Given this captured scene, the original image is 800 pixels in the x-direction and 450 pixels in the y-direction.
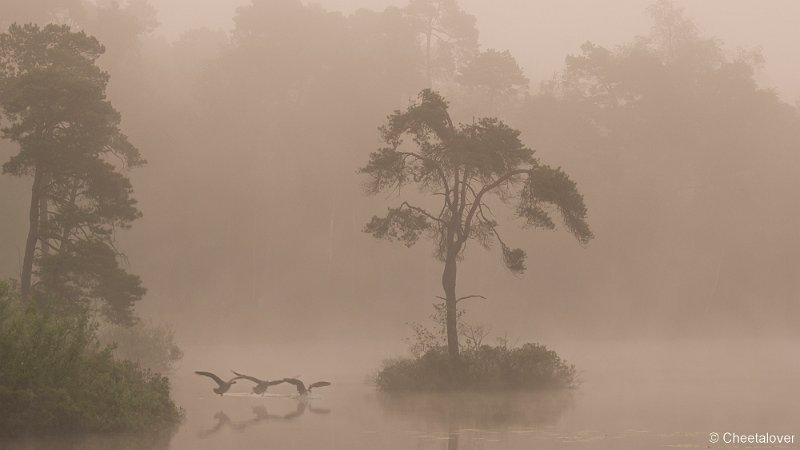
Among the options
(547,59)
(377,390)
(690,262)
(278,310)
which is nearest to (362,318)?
(278,310)

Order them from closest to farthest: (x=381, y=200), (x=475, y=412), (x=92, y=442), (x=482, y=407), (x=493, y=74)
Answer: (x=92, y=442), (x=475, y=412), (x=482, y=407), (x=493, y=74), (x=381, y=200)

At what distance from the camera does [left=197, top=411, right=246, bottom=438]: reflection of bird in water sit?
88.4ft

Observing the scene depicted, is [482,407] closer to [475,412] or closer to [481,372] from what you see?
[475,412]

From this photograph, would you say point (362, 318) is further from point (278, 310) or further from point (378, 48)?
point (378, 48)

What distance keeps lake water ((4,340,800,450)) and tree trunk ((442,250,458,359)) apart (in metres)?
2.56

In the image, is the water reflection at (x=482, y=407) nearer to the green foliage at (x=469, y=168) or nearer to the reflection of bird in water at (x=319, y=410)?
the reflection of bird in water at (x=319, y=410)

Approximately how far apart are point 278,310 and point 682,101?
32890 mm

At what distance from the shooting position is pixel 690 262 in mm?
81562

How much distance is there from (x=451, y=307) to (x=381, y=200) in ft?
143

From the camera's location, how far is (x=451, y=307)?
3866cm

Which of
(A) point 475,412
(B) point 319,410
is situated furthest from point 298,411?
A: (A) point 475,412

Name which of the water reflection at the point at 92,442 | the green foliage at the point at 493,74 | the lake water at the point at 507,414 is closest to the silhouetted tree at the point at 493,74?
the green foliage at the point at 493,74

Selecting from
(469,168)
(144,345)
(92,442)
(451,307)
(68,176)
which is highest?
(469,168)

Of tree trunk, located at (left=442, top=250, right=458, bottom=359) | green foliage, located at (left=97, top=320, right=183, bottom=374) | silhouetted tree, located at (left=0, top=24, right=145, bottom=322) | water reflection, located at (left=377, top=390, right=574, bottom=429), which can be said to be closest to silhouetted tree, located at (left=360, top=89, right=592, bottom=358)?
tree trunk, located at (left=442, top=250, right=458, bottom=359)
